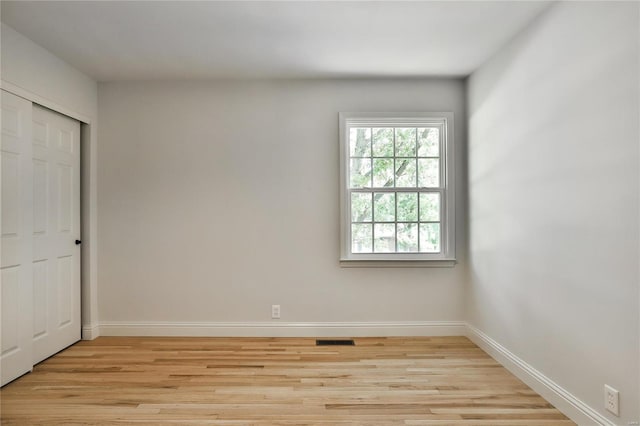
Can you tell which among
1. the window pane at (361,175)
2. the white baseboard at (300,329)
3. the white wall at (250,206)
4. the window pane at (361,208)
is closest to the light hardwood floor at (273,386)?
the white baseboard at (300,329)

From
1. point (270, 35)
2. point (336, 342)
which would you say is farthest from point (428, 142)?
point (336, 342)

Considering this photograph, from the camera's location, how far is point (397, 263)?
379 cm

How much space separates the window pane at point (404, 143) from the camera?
3857 mm

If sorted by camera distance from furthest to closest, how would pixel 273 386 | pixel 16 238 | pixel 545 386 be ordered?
pixel 16 238 < pixel 273 386 < pixel 545 386

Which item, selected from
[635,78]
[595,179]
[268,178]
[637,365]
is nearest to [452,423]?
[637,365]

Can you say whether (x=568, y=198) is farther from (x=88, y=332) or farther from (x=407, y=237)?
(x=88, y=332)

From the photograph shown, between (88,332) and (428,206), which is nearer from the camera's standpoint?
(88,332)

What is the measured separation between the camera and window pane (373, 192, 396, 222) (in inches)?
151

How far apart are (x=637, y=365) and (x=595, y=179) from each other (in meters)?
0.94

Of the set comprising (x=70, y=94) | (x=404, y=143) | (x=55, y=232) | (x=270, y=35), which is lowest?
(x=55, y=232)

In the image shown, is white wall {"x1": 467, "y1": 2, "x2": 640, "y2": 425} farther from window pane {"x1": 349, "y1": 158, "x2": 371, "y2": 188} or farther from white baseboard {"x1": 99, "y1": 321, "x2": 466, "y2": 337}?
window pane {"x1": 349, "y1": 158, "x2": 371, "y2": 188}

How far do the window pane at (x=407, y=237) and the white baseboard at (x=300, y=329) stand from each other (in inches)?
29.1

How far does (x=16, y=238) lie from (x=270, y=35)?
239 centimetres

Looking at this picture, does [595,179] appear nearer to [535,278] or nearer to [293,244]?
[535,278]
